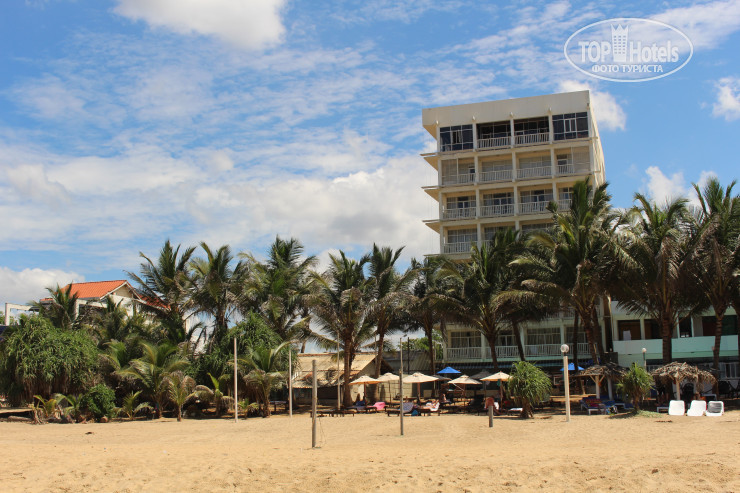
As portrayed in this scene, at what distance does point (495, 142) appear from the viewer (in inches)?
1791

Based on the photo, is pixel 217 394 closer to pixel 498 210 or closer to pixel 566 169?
pixel 498 210

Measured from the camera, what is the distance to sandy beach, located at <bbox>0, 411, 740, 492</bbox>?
480 inches

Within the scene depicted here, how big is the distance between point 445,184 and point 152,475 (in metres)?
35.6

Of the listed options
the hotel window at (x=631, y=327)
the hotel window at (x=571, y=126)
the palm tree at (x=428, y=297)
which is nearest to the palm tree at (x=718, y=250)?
the palm tree at (x=428, y=297)

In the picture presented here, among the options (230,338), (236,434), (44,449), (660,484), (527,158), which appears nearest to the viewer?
(660,484)

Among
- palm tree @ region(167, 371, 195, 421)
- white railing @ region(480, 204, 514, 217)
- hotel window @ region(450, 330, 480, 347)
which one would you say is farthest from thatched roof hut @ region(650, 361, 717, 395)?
white railing @ region(480, 204, 514, 217)

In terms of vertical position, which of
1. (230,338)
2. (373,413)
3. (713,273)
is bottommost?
(373,413)

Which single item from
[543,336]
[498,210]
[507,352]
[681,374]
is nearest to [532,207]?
[498,210]

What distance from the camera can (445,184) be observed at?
46.4 m

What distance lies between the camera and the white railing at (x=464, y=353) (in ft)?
137

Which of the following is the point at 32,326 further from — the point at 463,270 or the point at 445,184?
the point at 445,184

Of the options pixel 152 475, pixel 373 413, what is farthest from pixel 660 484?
pixel 373 413

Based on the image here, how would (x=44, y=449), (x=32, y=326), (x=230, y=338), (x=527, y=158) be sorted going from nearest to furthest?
(x=44, y=449) → (x=32, y=326) → (x=230, y=338) → (x=527, y=158)

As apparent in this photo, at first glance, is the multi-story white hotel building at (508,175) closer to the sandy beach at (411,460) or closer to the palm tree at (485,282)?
the palm tree at (485,282)
